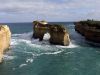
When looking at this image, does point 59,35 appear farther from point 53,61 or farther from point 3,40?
point 3,40

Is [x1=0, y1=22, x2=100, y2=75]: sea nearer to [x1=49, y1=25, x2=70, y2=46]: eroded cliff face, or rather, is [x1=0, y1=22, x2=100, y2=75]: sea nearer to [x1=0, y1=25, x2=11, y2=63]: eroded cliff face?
[x1=0, y1=25, x2=11, y2=63]: eroded cliff face

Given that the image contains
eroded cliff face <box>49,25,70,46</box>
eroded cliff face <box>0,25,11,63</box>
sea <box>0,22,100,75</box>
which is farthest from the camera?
eroded cliff face <box>49,25,70,46</box>

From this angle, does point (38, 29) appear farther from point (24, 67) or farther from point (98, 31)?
point (24, 67)

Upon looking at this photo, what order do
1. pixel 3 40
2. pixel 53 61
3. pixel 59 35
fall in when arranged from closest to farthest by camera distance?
pixel 53 61, pixel 3 40, pixel 59 35

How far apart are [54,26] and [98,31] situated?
513 inches

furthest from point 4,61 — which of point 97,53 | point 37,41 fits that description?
point 37,41

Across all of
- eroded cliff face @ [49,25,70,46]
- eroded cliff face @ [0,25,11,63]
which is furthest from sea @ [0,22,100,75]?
eroded cliff face @ [49,25,70,46]

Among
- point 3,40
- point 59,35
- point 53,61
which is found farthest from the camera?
point 59,35

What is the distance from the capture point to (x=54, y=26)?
6475cm

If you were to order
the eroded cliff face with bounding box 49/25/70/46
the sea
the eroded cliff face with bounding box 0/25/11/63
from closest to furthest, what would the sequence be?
the sea → the eroded cliff face with bounding box 0/25/11/63 → the eroded cliff face with bounding box 49/25/70/46

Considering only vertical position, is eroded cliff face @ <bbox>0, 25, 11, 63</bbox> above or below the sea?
above

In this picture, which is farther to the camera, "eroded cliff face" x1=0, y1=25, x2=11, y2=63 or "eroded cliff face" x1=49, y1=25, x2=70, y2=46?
"eroded cliff face" x1=49, y1=25, x2=70, y2=46

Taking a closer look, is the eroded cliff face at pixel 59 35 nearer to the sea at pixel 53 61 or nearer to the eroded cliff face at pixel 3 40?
the sea at pixel 53 61

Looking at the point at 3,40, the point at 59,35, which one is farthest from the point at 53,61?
the point at 59,35
